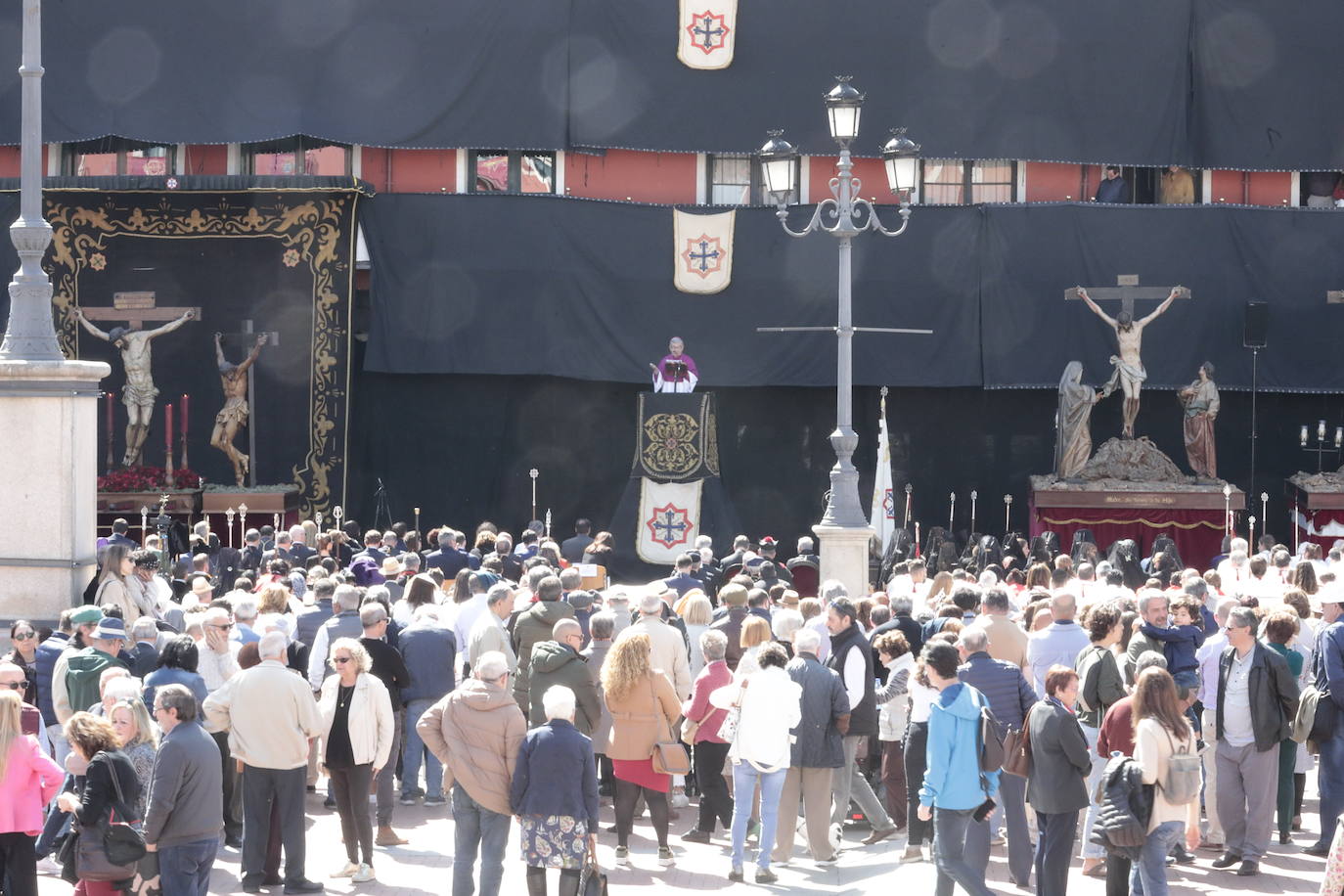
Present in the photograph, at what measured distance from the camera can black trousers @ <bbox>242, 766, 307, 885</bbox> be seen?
9539mm

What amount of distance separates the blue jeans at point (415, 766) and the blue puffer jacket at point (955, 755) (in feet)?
12.7

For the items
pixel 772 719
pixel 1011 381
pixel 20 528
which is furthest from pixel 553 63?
pixel 772 719

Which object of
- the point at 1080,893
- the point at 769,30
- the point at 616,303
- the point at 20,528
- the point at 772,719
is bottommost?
the point at 1080,893

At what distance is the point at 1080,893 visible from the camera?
9.77m

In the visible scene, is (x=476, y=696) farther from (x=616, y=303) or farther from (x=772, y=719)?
(x=616, y=303)

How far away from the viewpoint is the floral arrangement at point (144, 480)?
2298 centimetres

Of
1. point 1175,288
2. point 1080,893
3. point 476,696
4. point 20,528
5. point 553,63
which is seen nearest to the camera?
point 476,696

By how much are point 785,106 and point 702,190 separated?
5.43 feet

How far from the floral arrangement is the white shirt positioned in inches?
620

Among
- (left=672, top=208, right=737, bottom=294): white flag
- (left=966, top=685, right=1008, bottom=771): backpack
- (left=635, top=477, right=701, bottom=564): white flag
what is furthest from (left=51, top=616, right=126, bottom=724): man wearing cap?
(left=672, top=208, right=737, bottom=294): white flag

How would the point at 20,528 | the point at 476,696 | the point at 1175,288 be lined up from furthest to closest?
the point at 1175,288 < the point at 20,528 < the point at 476,696

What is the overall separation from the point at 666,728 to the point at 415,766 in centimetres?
228

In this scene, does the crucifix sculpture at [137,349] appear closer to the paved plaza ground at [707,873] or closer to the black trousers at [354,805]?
the paved plaza ground at [707,873]

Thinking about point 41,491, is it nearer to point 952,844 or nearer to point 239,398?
point 952,844
